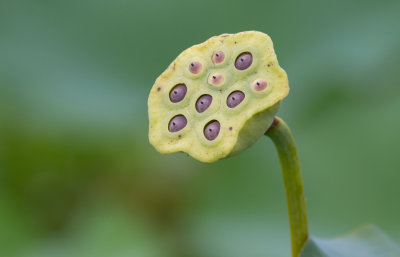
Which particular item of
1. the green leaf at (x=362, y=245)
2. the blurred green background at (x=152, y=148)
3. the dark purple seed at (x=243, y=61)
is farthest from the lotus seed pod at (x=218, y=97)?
the blurred green background at (x=152, y=148)

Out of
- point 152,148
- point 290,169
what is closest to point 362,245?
point 290,169

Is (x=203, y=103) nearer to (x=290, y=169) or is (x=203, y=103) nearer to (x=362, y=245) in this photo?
(x=290, y=169)

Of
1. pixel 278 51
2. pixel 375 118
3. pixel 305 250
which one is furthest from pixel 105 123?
pixel 305 250

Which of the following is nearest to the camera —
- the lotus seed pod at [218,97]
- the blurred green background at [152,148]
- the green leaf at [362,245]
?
the lotus seed pod at [218,97]

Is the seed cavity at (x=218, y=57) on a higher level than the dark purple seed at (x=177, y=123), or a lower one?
higher

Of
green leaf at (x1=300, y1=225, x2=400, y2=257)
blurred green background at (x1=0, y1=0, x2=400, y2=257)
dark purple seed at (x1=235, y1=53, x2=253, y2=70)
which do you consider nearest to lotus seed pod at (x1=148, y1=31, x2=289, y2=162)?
dark purple seed at (x1=235, y1=53, x2=253, y2=70)

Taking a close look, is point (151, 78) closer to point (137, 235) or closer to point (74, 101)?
point (74, 101)

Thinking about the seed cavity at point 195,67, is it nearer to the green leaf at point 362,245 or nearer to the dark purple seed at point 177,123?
the dark purple seed at point 177,123

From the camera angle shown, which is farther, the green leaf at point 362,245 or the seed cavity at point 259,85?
the green leaf at point 362,245
